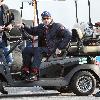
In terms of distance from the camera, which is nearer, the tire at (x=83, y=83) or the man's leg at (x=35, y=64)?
the man's leg at (x=35, y=64)

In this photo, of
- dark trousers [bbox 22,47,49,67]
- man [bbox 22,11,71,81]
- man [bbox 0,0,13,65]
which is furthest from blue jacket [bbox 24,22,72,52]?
man [bbox 0,0,13,65]

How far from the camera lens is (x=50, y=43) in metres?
11.3

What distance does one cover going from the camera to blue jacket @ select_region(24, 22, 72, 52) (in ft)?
36.7

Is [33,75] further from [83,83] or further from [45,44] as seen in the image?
[83,83]

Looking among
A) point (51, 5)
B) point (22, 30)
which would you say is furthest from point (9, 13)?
point (51, 5)

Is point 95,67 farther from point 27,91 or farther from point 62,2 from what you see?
point 62,2

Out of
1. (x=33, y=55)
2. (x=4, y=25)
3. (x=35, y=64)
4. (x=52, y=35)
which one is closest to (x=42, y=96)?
(x=35, y=64)

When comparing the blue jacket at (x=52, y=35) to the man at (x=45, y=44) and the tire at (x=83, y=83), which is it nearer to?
the man at (x=45, y=44)

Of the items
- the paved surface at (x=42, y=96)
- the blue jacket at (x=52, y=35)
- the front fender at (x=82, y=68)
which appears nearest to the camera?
the paved surface at (x=42, y=96)

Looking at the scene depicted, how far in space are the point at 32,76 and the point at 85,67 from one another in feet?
3.45

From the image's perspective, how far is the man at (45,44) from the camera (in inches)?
441

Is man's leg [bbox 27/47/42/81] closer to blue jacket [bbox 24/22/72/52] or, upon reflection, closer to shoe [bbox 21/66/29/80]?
shoe [bbox 21/66/29/80]

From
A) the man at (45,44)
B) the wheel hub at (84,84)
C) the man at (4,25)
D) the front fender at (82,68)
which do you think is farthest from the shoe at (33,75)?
the wheel hub at (84,84)

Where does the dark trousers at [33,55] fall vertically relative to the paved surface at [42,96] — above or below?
above
